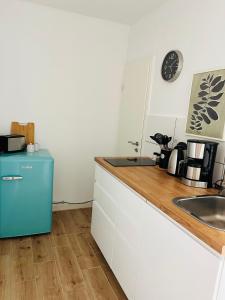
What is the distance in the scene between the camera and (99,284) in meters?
1.82

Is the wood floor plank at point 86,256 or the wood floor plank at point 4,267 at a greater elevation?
the wood floor plank at point 86,256

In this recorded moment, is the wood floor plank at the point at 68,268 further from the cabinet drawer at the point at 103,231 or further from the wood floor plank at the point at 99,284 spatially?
the cabinet drawer at the point at 103,231

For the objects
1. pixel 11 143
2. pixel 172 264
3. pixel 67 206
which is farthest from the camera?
pixel 67 206

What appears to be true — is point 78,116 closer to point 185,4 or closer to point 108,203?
point 108,203

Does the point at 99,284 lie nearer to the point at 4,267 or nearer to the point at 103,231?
the point at 103,231

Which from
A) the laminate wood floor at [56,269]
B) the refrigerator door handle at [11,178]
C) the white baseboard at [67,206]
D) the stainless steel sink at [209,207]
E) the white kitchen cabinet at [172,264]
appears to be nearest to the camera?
the white kitchen cabinet at [172,264]

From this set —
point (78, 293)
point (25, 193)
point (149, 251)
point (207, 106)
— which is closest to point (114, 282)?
point (78, 293)

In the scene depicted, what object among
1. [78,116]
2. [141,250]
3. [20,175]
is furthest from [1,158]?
[141,250]

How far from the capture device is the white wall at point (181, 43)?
1.67 meters

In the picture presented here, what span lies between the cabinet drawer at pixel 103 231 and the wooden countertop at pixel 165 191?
424 millimetres

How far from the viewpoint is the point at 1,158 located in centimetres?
216

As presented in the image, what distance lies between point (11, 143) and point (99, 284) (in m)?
1.49

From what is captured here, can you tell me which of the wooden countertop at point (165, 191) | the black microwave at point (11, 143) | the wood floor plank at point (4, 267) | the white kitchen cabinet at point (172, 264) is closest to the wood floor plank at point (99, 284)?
the white kitchen cabinet at point (172, 264)

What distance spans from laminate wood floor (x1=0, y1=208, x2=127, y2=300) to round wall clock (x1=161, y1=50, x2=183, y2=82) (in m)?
1.73
